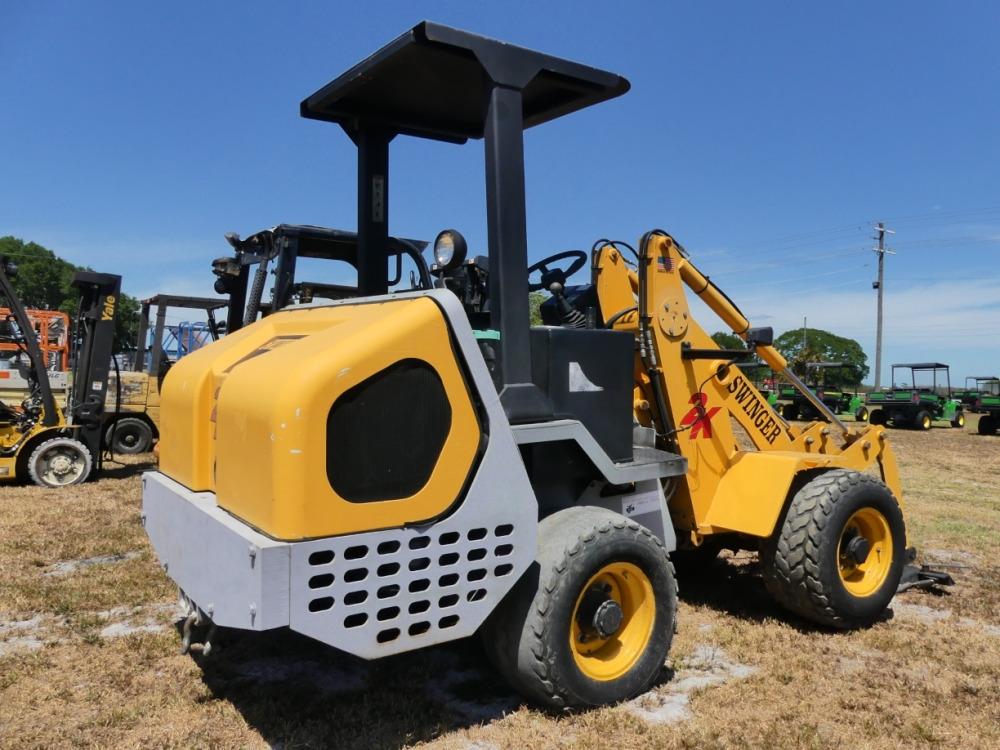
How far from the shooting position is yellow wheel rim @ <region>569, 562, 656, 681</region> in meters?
3.42

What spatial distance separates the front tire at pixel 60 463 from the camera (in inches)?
376

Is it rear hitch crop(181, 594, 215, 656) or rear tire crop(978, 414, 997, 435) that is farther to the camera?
rear tire crop(978, 414, 997, 435)

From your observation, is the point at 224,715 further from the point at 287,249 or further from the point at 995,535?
the point at 995,535

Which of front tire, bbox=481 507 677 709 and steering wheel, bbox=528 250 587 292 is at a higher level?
steering wheel, bbox=528 250 587 292

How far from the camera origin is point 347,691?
12.0ft

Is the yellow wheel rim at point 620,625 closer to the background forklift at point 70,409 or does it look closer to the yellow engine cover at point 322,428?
the yellow engine cover at point 322,428

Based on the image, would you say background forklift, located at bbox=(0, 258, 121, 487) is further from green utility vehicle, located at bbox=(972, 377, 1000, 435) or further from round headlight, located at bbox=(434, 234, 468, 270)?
green utility vehicle, located at bbox=(972, 377, 1000, 435)

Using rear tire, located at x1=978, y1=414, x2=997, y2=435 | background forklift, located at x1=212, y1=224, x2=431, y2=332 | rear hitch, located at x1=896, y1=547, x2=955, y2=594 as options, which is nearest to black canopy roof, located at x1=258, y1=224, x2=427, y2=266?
background forklift, located at x1=212, y1=224, x2=431, y2=332

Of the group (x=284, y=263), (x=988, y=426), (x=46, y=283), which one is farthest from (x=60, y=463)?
(x=46, y=283)

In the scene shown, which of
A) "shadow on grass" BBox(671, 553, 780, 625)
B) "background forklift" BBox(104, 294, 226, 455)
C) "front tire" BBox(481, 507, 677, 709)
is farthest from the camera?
"background forklift" BBox(104, 294, 226, 455)

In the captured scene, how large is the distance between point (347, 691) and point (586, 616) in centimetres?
118

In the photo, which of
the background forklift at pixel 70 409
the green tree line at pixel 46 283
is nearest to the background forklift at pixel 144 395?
the background forklift at pixel 70 409

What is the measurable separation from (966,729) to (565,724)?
170 centimetres

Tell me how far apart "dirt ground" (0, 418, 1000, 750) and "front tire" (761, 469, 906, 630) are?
0.18 meters
